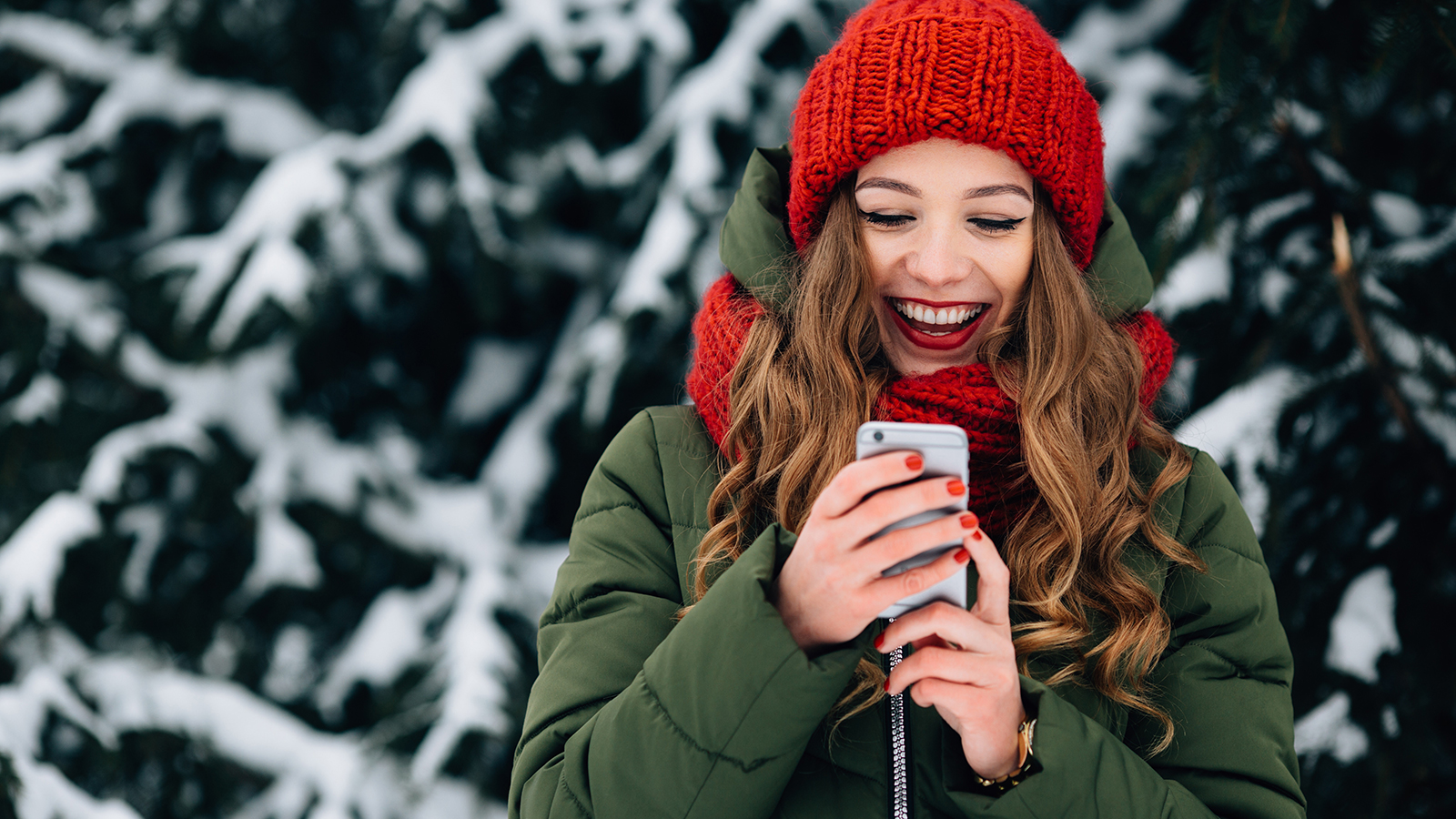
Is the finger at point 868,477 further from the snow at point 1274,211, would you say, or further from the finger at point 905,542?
the snow at point 1274,211

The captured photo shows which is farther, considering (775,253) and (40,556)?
(40,556)

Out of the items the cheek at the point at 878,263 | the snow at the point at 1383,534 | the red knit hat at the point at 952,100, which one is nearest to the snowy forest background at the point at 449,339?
the snow at the point at 1383,534

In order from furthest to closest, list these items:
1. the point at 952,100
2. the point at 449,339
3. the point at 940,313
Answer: the point at 449,339
the point at 940,313
the point at 952,100

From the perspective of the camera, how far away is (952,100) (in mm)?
1221

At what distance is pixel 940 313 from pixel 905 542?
20.0 inches

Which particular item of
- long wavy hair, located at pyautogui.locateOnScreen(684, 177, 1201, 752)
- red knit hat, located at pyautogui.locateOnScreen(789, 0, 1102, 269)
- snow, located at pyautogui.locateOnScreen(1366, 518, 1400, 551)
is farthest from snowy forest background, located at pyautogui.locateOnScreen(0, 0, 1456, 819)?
red knit hat, located at pyautogui.locateOnScreen(789, 0, 1102, 269)

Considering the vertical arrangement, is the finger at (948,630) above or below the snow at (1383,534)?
above

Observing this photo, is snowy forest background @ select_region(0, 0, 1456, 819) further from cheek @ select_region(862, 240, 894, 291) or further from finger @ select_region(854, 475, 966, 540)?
finger @ select_region(854, 475, 966, 540)

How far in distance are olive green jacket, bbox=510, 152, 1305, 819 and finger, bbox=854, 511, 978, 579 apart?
12cm

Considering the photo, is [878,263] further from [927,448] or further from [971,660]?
[971,660]

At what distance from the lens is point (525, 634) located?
7.47ft

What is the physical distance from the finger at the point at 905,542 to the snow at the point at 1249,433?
44.8 inches

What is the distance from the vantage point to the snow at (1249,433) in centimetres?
188

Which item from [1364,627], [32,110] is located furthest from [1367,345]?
[32,110]
